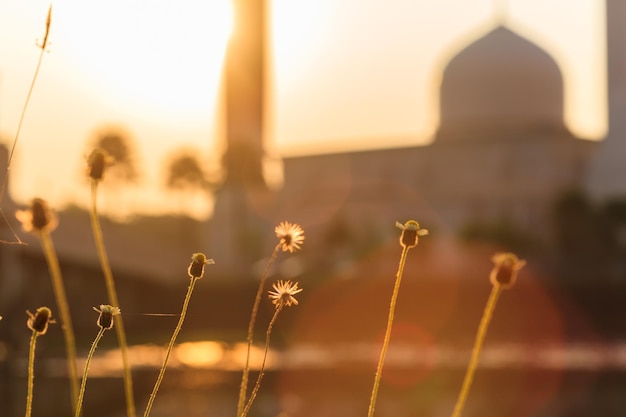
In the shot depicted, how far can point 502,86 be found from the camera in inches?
1865

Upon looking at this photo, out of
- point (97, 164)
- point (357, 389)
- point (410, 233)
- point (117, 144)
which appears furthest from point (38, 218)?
→ point (117, 144)

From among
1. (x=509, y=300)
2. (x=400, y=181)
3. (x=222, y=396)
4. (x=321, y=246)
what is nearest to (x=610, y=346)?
(x=509, y=300)

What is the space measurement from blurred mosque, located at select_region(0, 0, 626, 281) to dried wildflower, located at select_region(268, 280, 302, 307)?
42175 mm

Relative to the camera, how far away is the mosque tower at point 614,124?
4488 cm

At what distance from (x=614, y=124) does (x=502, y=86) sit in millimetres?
5799

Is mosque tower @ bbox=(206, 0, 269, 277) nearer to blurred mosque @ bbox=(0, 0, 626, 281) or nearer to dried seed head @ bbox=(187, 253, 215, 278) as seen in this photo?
blurred mosque @ bbox=(0, 0, 626, 281)

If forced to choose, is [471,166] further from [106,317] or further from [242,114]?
[106,317]

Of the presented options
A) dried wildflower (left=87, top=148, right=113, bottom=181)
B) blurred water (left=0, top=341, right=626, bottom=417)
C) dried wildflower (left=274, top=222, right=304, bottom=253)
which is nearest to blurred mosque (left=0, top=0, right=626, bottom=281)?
blurred water (left=0, top=341, right=626, bottom=417)

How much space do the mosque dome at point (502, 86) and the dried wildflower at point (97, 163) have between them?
46106 millimetres

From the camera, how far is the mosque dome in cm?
4631

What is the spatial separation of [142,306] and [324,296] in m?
7.10

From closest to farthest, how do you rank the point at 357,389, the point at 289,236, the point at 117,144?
the point at 289,236, the point at 357,389, the point at 117,144

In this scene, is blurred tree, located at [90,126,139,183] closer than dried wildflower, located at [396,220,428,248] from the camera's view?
No

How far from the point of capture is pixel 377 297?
111 ft
